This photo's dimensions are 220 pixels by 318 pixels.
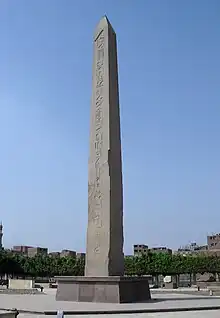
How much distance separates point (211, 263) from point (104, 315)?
128ft

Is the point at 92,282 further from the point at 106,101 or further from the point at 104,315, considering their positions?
the point at 106,101

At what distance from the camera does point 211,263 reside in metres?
46.4

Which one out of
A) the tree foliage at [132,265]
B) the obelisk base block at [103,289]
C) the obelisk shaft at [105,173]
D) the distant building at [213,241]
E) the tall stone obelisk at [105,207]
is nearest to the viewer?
the obelisk base block at [103,289]

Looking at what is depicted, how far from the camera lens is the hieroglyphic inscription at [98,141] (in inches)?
539

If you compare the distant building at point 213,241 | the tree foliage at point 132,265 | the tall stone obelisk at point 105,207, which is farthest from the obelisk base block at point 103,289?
the distant building at point 213,241

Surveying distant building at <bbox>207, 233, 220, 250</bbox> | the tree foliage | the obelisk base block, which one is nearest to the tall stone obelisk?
the obelisk base block

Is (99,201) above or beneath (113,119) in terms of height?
beneath

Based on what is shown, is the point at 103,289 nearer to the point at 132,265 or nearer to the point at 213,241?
the point at 132,265

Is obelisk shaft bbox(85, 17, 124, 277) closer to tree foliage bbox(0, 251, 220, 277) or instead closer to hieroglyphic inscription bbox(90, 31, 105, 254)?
hieroglyphic inscription bbox(90, 31, 105, 254)

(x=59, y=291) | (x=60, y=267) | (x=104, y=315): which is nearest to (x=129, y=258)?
(x=60, y=267)

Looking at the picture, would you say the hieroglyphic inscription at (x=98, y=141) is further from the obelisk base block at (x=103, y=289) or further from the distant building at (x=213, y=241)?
the distant building at (x=213, y=241)

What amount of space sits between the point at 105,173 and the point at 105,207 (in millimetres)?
A: 998

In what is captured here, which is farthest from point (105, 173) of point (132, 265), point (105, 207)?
point (132, 265)

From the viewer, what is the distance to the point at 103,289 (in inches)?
496
